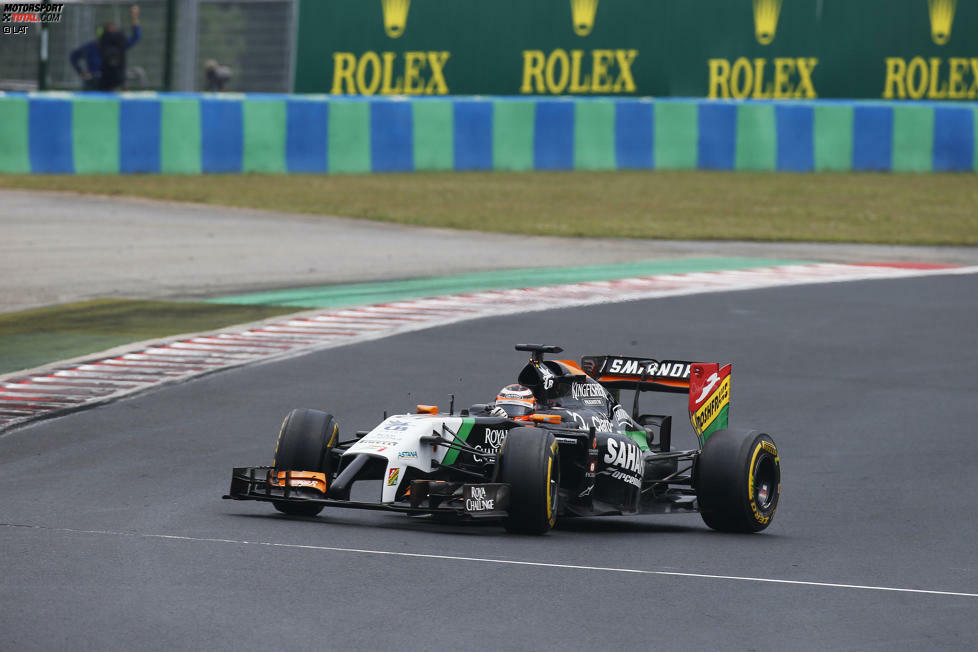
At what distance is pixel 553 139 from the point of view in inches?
1102

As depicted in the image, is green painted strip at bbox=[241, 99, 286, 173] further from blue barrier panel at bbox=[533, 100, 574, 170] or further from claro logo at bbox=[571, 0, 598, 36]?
claro logo at bbox=[571, 0, 598, 36]

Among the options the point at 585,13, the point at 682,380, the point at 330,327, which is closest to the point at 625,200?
the point at 585,13

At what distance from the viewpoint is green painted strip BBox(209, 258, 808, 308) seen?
55.0ft

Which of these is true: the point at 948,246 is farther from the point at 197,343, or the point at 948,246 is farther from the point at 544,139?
the point at 197,343

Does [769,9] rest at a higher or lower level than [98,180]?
higher

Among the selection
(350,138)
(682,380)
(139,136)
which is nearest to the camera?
(682,380)

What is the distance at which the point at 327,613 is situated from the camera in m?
6.45

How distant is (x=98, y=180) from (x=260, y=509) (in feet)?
56.6

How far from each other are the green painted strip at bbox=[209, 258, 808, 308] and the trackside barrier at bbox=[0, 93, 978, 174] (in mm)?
7969

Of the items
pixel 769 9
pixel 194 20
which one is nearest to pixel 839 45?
pixel 769 9

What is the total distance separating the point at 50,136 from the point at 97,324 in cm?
1081

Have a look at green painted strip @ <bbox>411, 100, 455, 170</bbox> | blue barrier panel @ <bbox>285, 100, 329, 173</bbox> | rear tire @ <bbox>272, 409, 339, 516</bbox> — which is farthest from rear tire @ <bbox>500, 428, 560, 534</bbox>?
green painted strip @ <bbox>411, 100, 455, 170</bbox>

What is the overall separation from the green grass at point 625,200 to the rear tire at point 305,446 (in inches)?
548

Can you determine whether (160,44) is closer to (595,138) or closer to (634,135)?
(595,138)
